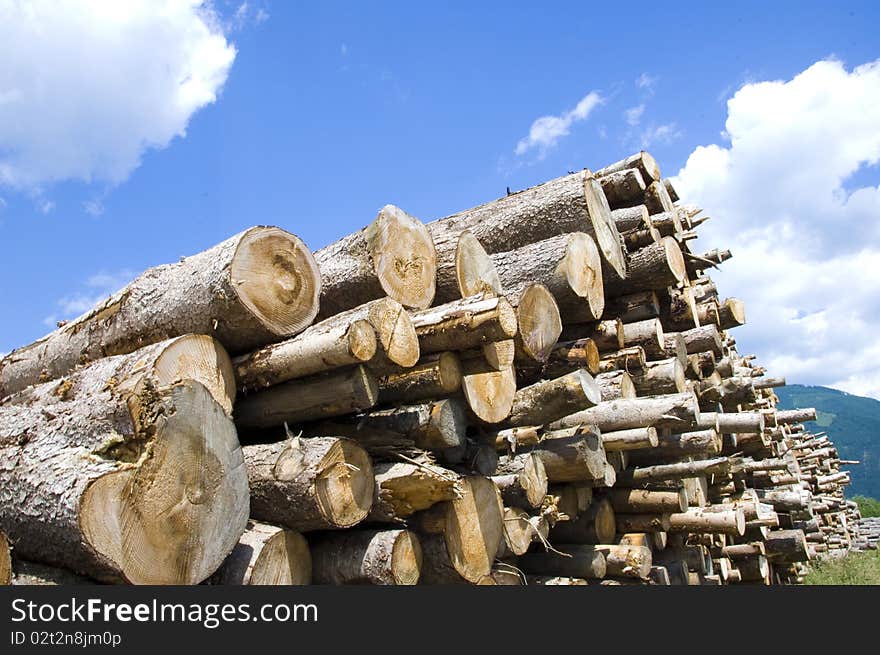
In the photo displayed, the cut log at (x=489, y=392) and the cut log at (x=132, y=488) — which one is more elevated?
the cut log at (x=489, y=392)

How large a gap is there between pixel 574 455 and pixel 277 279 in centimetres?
249

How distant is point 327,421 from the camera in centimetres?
427

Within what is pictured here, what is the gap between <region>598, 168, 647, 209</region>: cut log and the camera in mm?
7107

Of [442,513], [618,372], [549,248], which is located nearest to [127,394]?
[442,513]

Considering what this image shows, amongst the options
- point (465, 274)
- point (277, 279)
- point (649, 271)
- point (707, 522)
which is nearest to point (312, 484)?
point (277, 279)

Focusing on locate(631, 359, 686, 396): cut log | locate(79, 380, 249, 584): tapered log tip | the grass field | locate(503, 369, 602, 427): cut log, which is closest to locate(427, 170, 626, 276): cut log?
locate(631, 359, 686, 396): cut log

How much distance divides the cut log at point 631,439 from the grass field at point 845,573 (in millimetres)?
8860

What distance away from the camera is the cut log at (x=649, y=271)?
21.9ft

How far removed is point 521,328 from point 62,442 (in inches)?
107

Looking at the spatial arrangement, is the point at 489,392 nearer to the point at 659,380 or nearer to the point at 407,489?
the point at 407,489

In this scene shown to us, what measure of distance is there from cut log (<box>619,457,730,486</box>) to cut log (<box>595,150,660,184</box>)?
2899 mm

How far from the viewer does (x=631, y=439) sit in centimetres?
564

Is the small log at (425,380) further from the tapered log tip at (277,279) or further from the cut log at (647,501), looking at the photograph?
the cut log at (647,501)

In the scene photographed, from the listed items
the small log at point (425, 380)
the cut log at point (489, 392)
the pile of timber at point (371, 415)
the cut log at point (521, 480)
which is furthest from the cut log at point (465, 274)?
the cut log at point (521, 480)
